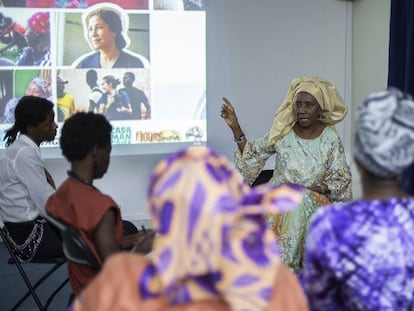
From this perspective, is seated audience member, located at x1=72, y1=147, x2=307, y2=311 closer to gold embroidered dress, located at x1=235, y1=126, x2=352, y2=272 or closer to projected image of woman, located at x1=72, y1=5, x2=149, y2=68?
gold embroidered dress, located at x1=235, y1=126, x2=352, y2=272

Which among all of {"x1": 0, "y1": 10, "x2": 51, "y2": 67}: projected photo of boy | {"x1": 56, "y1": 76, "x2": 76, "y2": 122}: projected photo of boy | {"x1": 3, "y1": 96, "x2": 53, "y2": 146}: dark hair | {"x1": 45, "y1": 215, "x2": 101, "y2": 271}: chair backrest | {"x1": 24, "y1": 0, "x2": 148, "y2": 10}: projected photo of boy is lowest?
{"x1": 45, "y1": 215, "x2": 101, "y2": 271}: chair backrest

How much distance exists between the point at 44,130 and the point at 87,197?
122 cm

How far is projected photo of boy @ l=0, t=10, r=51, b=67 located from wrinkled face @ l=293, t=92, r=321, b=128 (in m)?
2.55

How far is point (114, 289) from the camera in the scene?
97 cm

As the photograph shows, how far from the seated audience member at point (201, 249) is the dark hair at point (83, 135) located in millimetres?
832

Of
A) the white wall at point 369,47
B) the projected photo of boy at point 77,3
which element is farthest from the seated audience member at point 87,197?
the white wall at point 369,47

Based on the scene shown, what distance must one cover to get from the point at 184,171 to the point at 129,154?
12.8 feet

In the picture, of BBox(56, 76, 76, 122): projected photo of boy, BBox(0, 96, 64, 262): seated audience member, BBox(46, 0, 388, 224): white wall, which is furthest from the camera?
BBox(46, 0, 388, 224): white wall

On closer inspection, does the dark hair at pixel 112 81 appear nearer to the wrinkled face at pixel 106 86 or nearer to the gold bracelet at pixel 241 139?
the wrinkled face at pixel 106 86

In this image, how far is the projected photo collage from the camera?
4.43 meters

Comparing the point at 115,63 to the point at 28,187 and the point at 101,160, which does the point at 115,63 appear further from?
the point at 101,160

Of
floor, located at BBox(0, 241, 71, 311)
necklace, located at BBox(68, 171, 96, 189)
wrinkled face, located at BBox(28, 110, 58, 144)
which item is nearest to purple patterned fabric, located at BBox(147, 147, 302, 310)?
necklace, located at BBox(68, 171, 96, 189)

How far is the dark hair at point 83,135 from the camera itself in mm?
1776

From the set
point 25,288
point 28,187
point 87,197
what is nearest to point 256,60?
point 25,288
